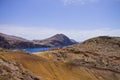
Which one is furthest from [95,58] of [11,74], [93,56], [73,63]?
[11,74]

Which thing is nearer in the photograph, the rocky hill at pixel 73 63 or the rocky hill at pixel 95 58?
the rocky hill at pixel 73 63

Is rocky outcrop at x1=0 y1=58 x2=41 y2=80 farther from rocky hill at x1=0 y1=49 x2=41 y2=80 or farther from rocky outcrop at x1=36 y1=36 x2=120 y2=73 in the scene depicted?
rocky outcrop at x1=36 y1=36 x2=120 y2=73

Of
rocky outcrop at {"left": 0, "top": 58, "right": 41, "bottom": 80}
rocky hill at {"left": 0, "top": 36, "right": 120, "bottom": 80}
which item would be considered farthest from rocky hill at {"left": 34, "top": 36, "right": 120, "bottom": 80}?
rocky outcrop at {"left": 0, "top": 58, "right": 41, "bottom": 80}

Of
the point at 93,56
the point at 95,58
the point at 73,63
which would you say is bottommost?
the point at 73,63

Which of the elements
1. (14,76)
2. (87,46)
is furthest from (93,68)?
(14,76)

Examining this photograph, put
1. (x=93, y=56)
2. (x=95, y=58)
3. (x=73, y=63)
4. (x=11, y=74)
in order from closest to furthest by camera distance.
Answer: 1. (x=11, y=74)
2. (x=73, y=63)
3. (x=95, y=58)
4. (x=93, y=56)

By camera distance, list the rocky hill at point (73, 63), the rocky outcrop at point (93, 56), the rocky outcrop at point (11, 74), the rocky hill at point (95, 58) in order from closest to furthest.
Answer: the rocky outcrop at point (11, 74) → the rocky hill at point (73, 63) → the rocky hill at point (95, 58) → the rocky outcrop at point (93, 56)

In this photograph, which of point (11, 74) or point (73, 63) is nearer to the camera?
point (11, 74)

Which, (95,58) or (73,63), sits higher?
(95,58)

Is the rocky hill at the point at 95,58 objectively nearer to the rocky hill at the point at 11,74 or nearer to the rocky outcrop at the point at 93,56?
the rocky outcrop at the point at 93,56

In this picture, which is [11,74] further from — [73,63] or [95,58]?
[95,58]

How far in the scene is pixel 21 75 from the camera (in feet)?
83.1

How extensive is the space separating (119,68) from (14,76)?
85.5ft

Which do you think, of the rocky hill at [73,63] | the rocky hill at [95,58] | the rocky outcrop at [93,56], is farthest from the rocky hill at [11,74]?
the rocky outcrop at [93,56]
